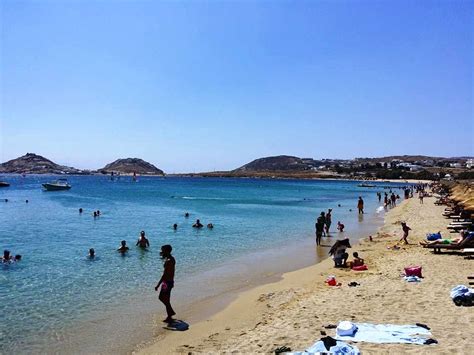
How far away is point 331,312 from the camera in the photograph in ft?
30.4

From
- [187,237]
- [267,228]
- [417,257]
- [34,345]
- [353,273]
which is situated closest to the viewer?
[34,345]

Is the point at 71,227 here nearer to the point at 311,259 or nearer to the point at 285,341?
the point at 311,259

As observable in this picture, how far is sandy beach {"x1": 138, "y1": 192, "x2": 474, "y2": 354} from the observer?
297 inches

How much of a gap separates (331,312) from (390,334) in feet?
6.37

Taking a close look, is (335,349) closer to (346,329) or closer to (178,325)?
(346,329)

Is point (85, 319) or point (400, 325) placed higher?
point (400, 325)

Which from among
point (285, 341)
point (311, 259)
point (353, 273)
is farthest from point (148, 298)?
point (311, 259)

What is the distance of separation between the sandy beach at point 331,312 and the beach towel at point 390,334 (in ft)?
0.63

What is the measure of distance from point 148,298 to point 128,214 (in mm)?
28215

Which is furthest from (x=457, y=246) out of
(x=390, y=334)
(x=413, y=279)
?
(x=390, y=334)

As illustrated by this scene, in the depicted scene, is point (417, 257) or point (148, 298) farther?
point (417, 257)

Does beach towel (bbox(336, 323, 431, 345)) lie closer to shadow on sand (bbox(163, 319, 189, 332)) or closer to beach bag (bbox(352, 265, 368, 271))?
shadow on sand (bbox(163, 319, 189, 332))

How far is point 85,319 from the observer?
10.2 meters

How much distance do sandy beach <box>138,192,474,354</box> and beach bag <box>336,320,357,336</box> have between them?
7.0 inches
